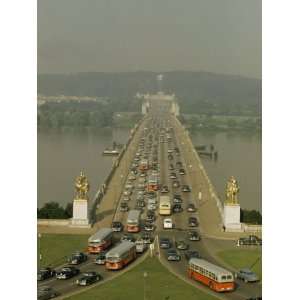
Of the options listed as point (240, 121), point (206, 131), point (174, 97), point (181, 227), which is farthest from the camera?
point (206, 131)

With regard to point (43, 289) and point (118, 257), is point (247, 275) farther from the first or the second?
point (43, 289)

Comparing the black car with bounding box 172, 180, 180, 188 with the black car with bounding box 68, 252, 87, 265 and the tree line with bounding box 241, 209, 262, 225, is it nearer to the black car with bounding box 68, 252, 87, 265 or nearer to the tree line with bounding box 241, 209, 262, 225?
the tree line with bounding box 241, 209, 262, 225

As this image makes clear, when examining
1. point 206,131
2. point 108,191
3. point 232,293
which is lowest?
point 232,293

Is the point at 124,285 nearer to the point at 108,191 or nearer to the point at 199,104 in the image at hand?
the point at 108,191

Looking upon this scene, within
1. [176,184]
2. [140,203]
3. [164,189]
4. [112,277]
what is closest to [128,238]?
[112,277]

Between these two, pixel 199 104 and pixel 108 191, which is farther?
pixel 199 104

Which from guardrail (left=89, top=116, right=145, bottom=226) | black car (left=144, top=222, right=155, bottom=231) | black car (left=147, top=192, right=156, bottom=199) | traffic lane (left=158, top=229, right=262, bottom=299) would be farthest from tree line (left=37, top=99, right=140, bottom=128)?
traffic lane (left=158, top=229, right=262, bottom=299)
